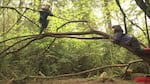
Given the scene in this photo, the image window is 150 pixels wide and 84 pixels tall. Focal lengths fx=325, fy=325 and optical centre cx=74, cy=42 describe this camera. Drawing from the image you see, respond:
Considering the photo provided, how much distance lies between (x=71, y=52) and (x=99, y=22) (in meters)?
2.95

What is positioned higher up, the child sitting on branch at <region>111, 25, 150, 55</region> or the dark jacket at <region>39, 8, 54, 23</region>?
the dark jacket at <region>39, 8, 54, 23</region>

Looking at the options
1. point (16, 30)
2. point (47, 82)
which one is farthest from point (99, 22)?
point (47, 82)

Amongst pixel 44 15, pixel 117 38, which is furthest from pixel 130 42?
pixel 44 15

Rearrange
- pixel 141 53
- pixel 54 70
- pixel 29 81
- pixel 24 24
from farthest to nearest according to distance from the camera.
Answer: pixel 24 24 < pixel 54 70 < pixel 29 81 < pixel 141 53

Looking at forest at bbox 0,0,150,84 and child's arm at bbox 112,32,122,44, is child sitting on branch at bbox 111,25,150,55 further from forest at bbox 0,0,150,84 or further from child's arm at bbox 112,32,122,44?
forest at bbox 0,0,150,84

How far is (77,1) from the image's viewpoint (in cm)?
1639

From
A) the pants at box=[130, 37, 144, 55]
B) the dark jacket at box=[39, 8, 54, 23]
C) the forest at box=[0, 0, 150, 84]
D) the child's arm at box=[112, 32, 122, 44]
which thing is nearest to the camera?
the pants at box=[130, 37, 144, 55]

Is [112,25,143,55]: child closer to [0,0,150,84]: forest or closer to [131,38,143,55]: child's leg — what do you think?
[131,38,143,55]: child's leg

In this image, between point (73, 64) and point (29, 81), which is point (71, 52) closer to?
point (73, 64)

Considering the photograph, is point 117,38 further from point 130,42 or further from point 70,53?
point 70,53

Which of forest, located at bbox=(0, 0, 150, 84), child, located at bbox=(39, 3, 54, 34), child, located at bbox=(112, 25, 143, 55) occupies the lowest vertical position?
forest, located at bbox=(0, 0, 150, 84)

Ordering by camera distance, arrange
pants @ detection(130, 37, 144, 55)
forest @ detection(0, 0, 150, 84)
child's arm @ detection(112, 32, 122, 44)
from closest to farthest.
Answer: pants @ detection(130, 37, 144, 55) < child's arm @ detection(112, 32, 122, 44) < forest @ detection(0, 0, 150, 84)

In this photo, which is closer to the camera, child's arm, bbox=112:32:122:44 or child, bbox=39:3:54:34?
child's arm, bbox=112:32:122:44

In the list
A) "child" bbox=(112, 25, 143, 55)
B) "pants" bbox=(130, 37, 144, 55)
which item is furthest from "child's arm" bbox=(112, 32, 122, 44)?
"pants" bbox=(130, 37, 144, 55)
